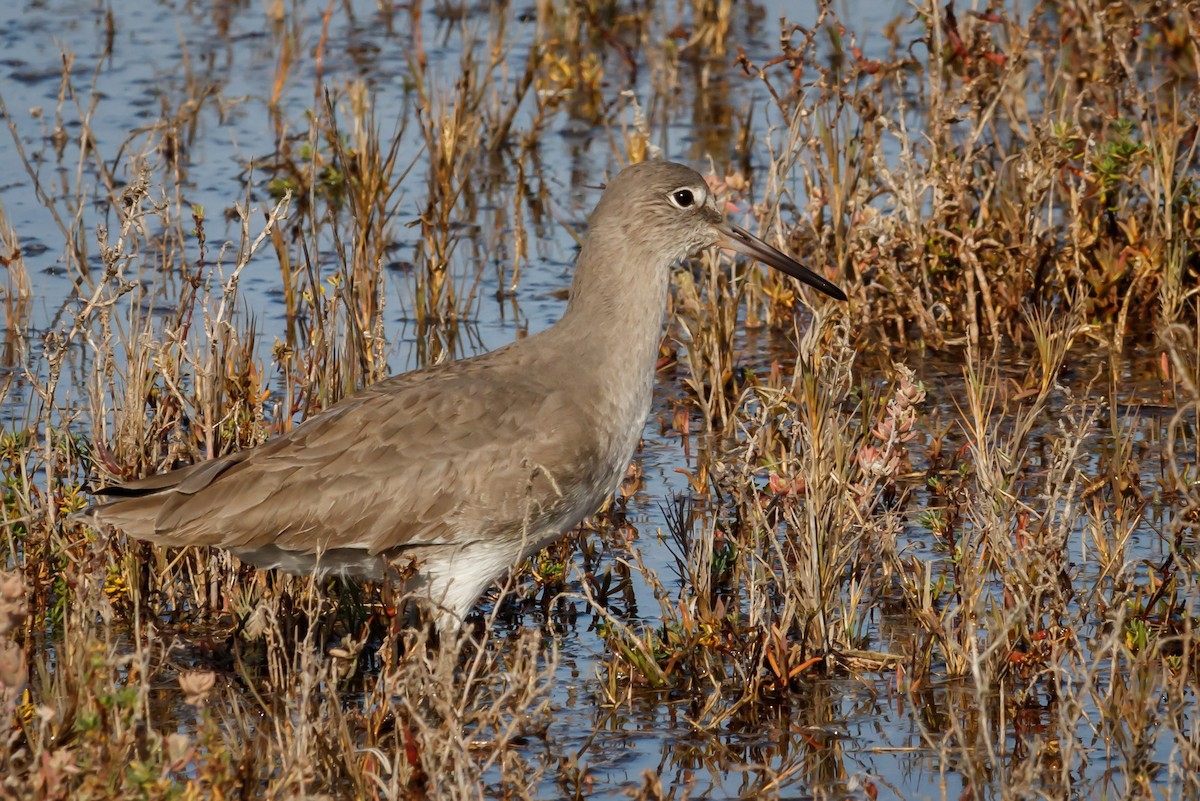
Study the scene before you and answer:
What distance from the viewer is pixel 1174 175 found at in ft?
26.3

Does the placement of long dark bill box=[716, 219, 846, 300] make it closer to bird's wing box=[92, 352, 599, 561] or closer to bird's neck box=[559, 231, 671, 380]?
bird's neck box=[559, 231, 671, 380]

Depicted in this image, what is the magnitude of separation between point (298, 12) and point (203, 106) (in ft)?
5.09

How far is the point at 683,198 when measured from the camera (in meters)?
6.13

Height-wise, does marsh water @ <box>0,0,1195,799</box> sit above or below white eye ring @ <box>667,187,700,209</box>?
below

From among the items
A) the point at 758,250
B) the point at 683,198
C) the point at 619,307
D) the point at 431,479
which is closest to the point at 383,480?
the point at 431,479

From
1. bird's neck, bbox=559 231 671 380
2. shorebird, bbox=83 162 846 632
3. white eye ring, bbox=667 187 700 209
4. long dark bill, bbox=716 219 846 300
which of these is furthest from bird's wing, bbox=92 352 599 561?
long dark bill, bbox=716 219 846 300

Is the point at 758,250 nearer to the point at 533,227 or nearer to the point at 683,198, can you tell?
the point at 683,198

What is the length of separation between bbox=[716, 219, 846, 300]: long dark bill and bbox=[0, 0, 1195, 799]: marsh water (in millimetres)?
618

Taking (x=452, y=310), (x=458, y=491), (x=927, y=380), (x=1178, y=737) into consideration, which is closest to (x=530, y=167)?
(x=452, y=310)

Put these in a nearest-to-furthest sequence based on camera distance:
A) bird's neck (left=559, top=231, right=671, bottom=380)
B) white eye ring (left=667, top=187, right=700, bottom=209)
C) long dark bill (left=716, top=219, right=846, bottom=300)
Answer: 1. bird's neck (left=559, top=231, right=671, bottom=380)
2. white eye ring (left=667, top=187, right=700, bottom=209)
3. long dark bill (left=716, top=219, right=846, bottom=300)

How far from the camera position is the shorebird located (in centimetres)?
527

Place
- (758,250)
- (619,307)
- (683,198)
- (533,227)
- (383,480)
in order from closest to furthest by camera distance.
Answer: (383,480), (619,307), (683,198), (758,250), (533,227)

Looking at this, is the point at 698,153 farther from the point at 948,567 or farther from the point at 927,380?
the point at 948,567

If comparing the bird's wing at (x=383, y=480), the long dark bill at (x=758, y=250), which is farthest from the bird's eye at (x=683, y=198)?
the bird's wing at (x=383, y=480)
